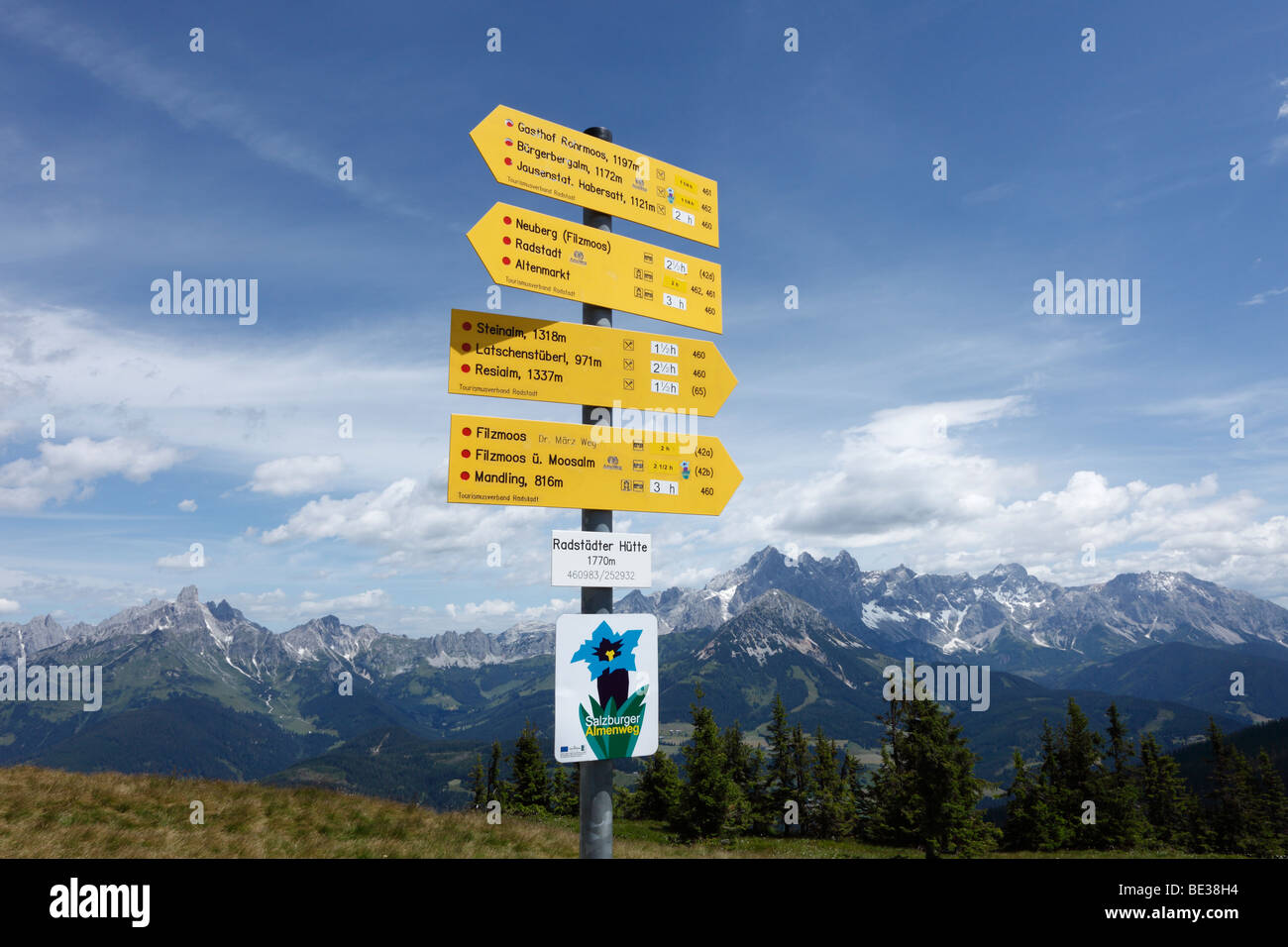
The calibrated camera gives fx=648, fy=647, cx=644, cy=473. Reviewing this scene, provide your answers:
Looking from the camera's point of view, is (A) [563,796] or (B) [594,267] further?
(A) [563,796]

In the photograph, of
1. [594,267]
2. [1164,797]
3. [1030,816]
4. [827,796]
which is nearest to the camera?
[594,267]

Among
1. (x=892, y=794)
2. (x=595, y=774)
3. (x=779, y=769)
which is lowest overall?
(x=779, y=769)

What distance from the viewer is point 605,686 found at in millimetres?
6309

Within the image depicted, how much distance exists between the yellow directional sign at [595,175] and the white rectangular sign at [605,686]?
4604 millimetres

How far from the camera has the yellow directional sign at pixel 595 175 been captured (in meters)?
6.82

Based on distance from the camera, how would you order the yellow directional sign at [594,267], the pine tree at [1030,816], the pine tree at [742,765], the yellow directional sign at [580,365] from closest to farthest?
the yellow directional sign at [580,365] < the yellow directional sign at [594,267] < the pine tree at [1030,816] < the pine tree at [742,765]

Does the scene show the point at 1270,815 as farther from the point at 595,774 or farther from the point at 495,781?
the point at 595,774

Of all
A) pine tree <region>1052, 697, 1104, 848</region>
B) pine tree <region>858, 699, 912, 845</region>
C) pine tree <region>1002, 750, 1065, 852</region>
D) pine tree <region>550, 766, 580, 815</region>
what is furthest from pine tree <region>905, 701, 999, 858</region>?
pine tree <region>550, 766, 580, 815</region>

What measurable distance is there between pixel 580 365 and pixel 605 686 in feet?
10.8

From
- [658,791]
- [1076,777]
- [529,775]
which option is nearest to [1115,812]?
[1076,777]

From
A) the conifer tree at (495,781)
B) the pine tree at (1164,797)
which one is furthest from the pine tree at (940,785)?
the pine tree at (1164,797)

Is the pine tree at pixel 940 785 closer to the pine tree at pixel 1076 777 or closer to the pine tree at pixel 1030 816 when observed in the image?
the pine tree at pixel 1030 816
